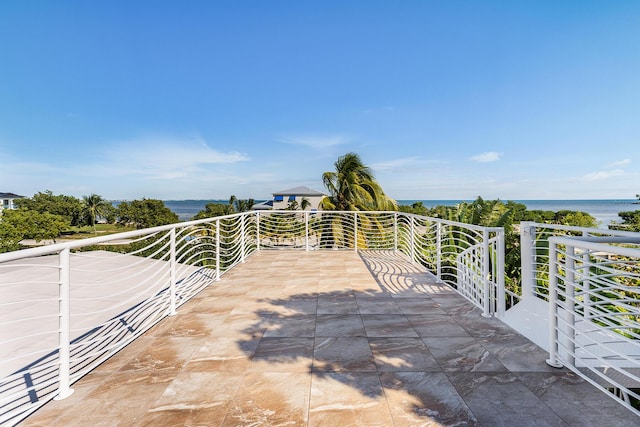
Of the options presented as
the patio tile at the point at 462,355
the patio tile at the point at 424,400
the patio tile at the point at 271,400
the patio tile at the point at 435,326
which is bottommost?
the patio tile at the point at 435,326

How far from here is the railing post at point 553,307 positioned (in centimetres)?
211

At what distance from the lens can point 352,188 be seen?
10211 millimetres

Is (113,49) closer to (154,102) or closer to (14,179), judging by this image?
(154,102)

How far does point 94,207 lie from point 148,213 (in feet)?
75.7

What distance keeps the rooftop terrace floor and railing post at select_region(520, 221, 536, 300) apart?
50 cm

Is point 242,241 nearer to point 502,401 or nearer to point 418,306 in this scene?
point 418,306

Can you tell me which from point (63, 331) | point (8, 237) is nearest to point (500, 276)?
point (63, 331)

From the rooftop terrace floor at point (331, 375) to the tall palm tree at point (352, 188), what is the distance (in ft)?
22.4

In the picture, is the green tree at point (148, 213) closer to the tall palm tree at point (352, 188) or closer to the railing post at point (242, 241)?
the tall palm tree at point (352, 188)

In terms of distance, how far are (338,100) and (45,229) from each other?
42662 mm

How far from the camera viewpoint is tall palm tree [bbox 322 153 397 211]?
1025cm

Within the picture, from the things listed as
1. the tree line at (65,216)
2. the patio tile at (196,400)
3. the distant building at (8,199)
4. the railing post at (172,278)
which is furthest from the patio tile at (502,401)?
the distant building at (8,199)

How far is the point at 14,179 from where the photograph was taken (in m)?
31.1

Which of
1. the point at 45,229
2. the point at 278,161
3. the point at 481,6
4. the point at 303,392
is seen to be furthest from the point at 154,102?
the point at 45,229
